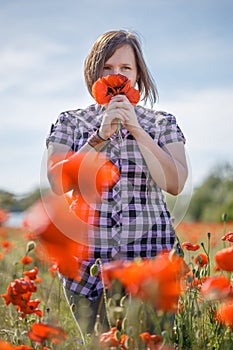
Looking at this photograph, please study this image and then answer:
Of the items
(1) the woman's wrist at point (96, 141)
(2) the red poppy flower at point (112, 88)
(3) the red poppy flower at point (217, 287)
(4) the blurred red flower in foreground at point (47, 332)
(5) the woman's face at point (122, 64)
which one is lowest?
(4) the blurred red flower in foreground at point (47, 332)

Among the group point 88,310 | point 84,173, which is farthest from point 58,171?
point 88,310

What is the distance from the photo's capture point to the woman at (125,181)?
2.19 metres

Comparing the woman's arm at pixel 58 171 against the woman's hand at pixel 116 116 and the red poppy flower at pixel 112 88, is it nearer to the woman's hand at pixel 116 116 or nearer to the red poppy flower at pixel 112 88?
the woman's hand at pixel 116 116

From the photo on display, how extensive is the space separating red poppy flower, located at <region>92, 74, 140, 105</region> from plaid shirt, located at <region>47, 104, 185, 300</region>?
0.15 metres

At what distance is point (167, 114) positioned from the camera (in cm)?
240

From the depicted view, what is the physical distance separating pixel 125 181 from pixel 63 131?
0.99 ft

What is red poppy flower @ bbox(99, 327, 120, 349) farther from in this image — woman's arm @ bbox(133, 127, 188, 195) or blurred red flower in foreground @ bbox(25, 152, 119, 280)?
woman's arm @ bbox(133, 127, 188, 195)

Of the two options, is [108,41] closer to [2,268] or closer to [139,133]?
[139,133]

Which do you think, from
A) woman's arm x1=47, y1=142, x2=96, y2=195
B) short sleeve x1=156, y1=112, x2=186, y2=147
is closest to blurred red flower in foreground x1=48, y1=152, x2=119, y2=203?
woman's arm x1=47, y1=142, x2=96, y2=195

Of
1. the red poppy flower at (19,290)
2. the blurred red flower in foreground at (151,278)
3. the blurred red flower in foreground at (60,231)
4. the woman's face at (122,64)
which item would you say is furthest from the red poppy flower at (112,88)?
the blurred red flower in foreground at (151,278)

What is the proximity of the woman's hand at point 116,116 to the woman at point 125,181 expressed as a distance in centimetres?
10

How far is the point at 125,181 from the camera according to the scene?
222 cm

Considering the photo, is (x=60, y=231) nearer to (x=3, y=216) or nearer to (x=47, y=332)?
(x=47, y=332)

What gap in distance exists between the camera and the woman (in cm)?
219
